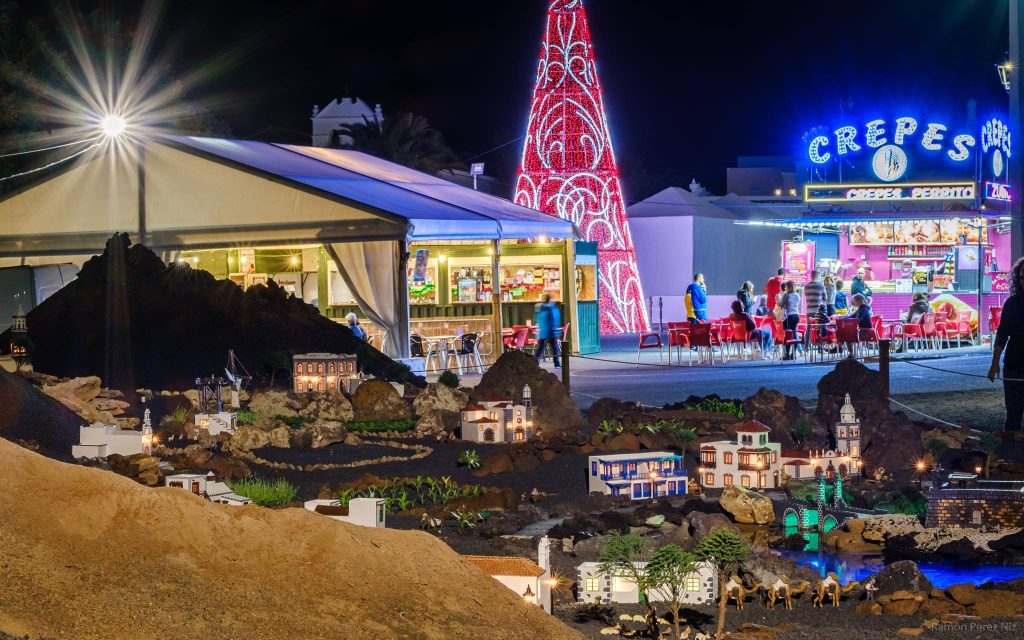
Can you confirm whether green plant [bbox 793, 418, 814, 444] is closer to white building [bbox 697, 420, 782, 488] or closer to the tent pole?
white building [bbox 697, 420, 782, 488]

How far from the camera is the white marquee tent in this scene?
2155 cm

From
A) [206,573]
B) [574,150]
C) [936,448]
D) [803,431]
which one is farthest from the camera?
[574,150]

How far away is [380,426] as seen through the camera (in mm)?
14094

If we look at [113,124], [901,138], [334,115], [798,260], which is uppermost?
[334,115]

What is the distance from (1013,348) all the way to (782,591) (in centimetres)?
666

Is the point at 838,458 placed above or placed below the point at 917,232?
below

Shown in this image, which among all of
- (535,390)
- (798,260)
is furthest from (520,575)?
(798,260)

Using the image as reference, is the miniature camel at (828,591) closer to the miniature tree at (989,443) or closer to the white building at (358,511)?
the white building at (358,511)

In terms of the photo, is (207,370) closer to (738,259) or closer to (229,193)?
(229,193)

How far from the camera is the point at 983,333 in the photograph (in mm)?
28938

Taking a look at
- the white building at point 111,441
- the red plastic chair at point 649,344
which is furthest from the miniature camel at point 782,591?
the red plastic chair at point 649,344

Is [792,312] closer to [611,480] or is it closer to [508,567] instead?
[611,480]

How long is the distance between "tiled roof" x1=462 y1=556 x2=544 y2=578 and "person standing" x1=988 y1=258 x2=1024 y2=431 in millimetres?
7782

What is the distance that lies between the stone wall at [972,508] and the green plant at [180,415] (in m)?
7.17
